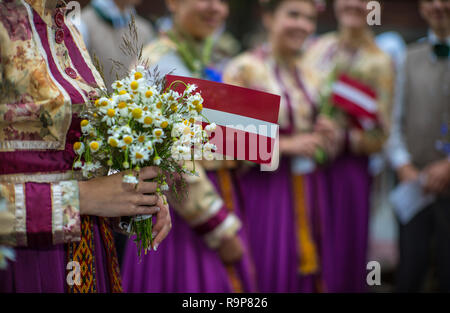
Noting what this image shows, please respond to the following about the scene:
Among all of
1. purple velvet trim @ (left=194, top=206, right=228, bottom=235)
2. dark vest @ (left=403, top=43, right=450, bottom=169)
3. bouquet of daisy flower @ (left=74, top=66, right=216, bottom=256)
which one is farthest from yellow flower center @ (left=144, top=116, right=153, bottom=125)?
dark vest @ (left=403, top=43, right=450, bottom=169)

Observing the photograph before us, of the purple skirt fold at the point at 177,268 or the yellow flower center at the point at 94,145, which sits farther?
the purple skirt fold at the point at 177,268

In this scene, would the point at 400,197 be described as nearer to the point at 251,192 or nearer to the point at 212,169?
the point at 251,192

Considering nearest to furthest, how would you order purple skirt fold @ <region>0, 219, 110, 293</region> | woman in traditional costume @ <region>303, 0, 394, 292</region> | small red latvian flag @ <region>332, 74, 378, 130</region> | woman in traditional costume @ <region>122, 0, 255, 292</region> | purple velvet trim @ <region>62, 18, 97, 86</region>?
purple skirt fold @ <region>0, 219, 110, 293</region> < purple velvet trim @ <region>62, 18, 97, 86</region> < woman in traditional costume @ <region>122, 0, 255, 292</region> < small red latvian flag @ <region>332, 74, 378, 130</region> < woman in traditional costume @ <region>303, 0, 394, 292</region>

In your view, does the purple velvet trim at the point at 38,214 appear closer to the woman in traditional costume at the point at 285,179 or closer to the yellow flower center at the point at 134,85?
the yellow flower center at the point at 134,85

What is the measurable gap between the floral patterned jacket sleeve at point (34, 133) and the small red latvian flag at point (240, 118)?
33 cm

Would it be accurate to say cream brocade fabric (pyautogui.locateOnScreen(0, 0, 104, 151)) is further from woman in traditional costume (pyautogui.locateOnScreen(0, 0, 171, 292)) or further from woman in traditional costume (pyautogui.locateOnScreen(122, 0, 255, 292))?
woman in traditional costume (pyautogui.locateOnScreen(122, 0, 255, 292))

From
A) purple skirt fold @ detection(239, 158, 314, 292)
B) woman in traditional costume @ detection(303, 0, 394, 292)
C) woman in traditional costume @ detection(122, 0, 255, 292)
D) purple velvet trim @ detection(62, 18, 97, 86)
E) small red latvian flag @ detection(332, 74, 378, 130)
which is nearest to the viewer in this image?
purple velvet trim @ detection(62, 18, 97, 86)

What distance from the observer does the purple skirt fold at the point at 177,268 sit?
2146 millimetres

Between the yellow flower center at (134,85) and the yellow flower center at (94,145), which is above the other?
the yellow flower center at (134,85)

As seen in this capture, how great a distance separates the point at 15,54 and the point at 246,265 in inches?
60.6

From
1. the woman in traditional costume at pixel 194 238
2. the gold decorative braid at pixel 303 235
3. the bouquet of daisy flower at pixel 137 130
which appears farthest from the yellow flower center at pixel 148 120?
the gold decorative braid at pixel 303 235

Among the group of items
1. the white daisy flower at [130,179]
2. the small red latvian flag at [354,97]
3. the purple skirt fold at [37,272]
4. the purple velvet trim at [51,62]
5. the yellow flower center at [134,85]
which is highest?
the small red latvian flag at [354,97]

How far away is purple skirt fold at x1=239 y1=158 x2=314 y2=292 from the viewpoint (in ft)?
9.73
